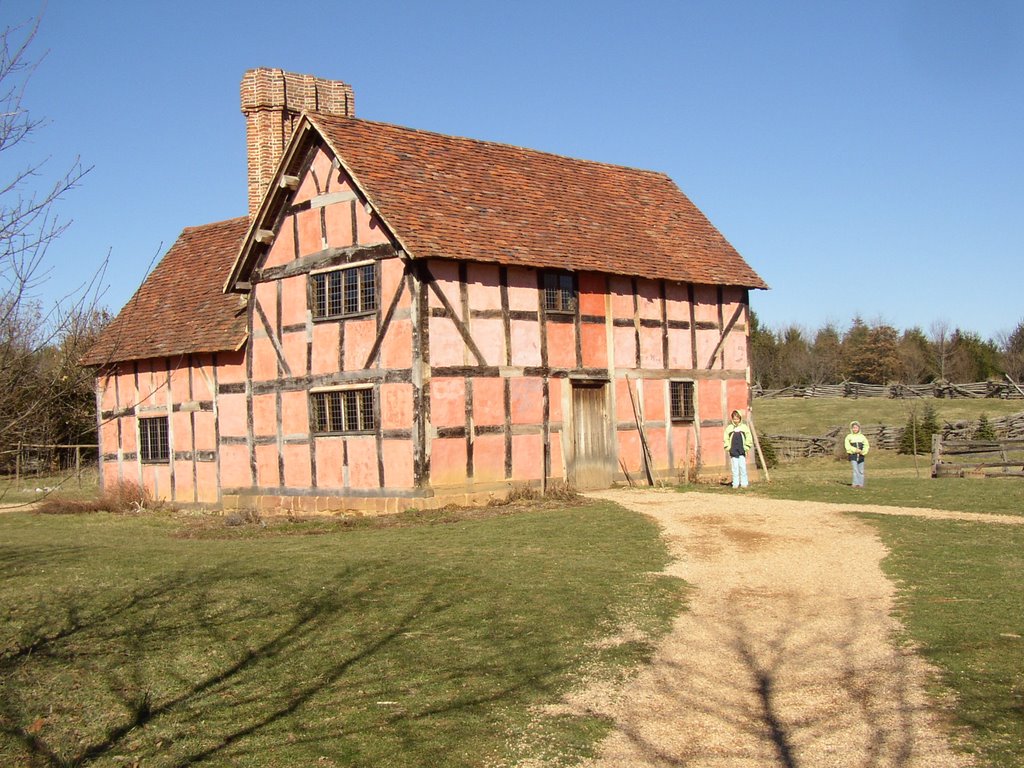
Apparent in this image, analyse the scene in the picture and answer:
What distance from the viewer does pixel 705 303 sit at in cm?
2808

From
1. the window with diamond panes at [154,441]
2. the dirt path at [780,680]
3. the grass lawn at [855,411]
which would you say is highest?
the window with diamond panes at [154,441]

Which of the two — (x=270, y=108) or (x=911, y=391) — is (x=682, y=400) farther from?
(x=911, y=391)

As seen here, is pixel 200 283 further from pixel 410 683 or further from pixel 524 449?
pixel 410 683

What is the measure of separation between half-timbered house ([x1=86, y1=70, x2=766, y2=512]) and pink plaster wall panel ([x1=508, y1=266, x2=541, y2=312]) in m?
0.05

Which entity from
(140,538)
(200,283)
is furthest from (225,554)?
(200,283)

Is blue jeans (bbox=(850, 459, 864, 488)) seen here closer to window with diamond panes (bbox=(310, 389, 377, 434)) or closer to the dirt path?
the dirt path

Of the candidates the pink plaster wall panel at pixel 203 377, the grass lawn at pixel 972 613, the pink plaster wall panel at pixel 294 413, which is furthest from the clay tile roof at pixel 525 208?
the grass lawn at pixel 972 613

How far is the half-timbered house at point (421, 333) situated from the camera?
23.0 m

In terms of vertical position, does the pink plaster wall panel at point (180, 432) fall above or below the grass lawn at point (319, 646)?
above

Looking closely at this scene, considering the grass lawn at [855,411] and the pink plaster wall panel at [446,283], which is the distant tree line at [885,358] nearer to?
the grass lawn at [855,411]

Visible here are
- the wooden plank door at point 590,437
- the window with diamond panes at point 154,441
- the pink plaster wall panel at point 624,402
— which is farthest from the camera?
the window with diamond panes at point 154,441

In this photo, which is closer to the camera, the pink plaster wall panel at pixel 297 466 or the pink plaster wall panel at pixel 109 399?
the pink plaster wall panel at pixel 297 466

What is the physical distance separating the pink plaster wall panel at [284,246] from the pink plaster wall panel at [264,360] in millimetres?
1966

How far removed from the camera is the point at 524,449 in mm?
24094
